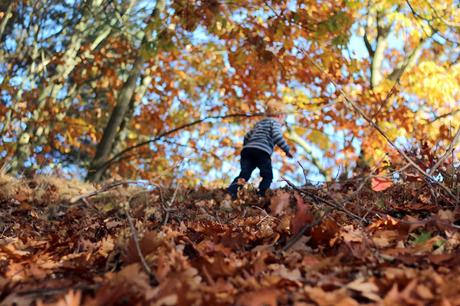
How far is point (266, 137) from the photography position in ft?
21.8

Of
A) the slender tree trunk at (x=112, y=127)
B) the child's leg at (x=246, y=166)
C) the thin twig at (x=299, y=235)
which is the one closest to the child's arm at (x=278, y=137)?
the child's leg at (x=246, y=166)

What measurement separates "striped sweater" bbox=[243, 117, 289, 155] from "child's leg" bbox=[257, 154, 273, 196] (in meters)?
0.12

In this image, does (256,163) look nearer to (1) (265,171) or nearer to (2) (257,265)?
(1) (265,171)

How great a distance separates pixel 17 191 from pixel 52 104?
14.0 ft

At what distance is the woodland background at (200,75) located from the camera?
6.99 meters

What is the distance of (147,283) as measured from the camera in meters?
1.59

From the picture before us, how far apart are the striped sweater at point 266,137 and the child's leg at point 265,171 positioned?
4.6 inches

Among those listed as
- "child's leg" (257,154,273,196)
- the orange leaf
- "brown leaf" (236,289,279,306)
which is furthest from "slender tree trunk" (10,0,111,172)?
"brown leaf" (236,289,279,306)

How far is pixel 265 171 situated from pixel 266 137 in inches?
20.2

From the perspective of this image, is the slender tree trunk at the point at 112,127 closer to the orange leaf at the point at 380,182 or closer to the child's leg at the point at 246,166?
the child's leg at the point at 246,166

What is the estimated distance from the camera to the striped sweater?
6.58 meters

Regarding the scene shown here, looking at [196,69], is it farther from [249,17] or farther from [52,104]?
[249,17]

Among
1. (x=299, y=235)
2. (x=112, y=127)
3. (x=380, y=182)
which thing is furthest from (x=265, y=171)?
(x=112, y=127)

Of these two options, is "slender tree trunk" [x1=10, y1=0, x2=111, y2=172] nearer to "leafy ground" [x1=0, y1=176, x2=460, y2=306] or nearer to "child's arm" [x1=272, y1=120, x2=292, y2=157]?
"child's arm" [x1=272, y1=120, x2=292, y2=157]
